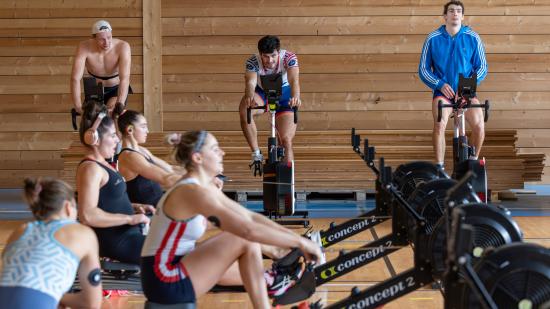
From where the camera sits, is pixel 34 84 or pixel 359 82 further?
pixel 34 84

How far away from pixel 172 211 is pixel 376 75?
22.7ft

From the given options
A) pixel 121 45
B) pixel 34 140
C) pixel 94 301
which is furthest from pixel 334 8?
pixel 94 301

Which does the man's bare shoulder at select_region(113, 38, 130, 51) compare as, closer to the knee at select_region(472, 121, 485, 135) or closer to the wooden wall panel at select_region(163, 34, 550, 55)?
the wooden wall panel at select_region(163, 34, 550, 55)

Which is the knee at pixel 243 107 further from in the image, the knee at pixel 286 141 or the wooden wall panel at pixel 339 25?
the wooden wall panel at pixel 339 25

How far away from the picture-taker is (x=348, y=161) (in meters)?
9.34

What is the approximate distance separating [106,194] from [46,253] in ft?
5.40

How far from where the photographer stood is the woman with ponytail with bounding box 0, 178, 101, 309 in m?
3.08

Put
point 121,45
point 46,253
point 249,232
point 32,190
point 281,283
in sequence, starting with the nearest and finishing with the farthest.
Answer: point 46,253 → point 32,190 → point 249,232 → point 281,283 → point 121,45

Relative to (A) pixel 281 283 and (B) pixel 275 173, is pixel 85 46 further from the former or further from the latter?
(A) pixel 281 283

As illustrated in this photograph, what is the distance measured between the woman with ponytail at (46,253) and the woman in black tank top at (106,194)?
1204 millimetres

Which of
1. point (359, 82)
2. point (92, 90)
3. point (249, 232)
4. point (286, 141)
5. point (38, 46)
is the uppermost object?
point (38, 46)

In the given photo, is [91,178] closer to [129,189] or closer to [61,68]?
[129,189]

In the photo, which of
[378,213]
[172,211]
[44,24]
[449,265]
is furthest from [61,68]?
[449,265]

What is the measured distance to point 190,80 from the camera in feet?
34.0
